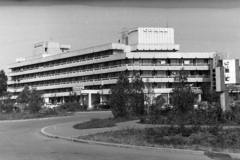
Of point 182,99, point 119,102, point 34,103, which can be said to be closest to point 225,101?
point 182,99

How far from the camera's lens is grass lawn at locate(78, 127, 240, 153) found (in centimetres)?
1141

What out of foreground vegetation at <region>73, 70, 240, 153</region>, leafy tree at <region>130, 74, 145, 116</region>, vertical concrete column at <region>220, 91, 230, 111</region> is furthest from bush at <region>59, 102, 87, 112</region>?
vertical concrete column at <region>220, 91, 230, 111</region>

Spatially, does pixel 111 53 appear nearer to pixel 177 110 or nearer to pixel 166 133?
pixel 177 110

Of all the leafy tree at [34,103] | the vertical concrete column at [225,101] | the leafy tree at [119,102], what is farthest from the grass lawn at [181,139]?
the leafy tree at [34,103]

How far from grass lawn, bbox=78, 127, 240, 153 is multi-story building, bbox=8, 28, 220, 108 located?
53.2 meters

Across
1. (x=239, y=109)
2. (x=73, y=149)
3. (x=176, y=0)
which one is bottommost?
(x=73, y=149)

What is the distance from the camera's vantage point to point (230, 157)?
1000 cm

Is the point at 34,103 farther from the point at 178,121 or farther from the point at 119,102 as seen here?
the point at 178,121

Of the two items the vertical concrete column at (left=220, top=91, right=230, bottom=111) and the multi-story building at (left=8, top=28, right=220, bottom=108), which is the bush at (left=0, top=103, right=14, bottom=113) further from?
the multi-story building at (left=8, top=28, right=220, bottom=108)

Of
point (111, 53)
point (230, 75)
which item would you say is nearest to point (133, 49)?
point (111, 53)

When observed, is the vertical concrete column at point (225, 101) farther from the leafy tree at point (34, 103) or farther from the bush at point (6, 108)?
the bush at point (6, 108)

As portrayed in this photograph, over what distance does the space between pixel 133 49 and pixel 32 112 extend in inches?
1886

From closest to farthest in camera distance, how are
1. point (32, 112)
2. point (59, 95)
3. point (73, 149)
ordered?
point (73, 149)
point (32, 112)
point (59, 95)

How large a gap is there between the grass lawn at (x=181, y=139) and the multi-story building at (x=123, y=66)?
5319 centimetres
